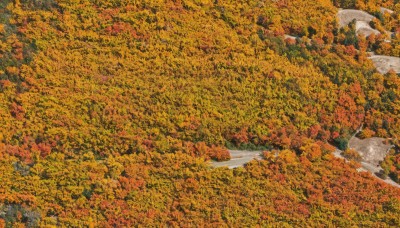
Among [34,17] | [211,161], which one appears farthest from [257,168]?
[34,17]

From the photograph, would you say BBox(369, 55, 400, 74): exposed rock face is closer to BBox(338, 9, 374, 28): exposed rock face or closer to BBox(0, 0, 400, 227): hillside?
BBox(0, 0, 400, 227): hillside

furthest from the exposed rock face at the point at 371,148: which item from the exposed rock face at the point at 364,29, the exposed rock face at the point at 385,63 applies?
the exposed rock face at the point at 364,29

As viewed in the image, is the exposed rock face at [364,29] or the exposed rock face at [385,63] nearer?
the exposed rock face at [385,63]

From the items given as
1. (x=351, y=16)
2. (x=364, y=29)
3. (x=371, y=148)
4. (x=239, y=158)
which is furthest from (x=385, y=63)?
(x=239, y=158)

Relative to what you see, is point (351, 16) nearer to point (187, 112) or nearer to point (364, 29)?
point (364, 29)

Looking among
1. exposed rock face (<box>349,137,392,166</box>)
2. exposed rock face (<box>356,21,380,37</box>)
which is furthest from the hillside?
exposed rock face (<box>349,137,392,166</box>)

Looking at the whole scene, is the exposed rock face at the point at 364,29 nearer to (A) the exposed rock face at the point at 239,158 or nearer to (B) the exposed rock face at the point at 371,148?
(B) the exposed rock face at the point at 371,148
